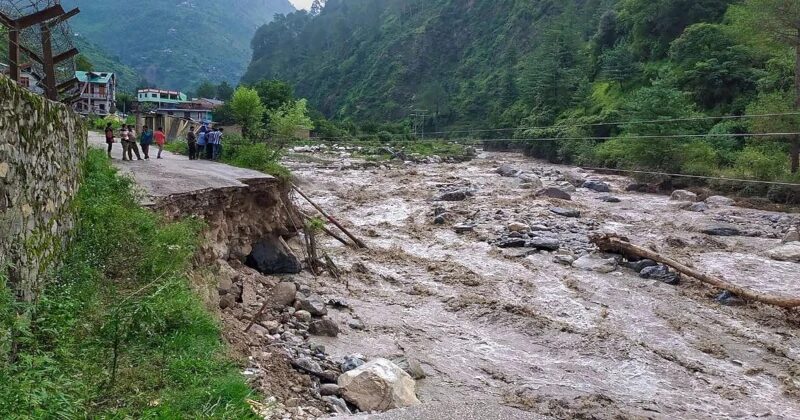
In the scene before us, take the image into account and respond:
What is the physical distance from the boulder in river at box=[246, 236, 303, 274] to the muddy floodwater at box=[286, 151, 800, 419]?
2.60ft

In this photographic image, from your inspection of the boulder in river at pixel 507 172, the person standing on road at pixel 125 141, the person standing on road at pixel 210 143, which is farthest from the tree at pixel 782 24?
the person standing on road at pixel 125 141

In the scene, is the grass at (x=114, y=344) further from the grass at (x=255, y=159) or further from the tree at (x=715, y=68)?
the tree at (x=715, y=68)

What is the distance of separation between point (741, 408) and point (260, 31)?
527 ft

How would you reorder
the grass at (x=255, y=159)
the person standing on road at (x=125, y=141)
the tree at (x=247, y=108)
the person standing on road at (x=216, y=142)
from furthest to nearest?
1. the tree at (x=247, y=108)
2. the person standing on road at (x=216, y=142)
3. the grass at (x=255, y=159)
4. the person standing on road at (x=125, y=141)

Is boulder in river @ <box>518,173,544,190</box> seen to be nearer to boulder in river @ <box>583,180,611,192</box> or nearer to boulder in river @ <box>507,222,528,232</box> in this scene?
boulder in river @ <box>583,180,611,192</box>

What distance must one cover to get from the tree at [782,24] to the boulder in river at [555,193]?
10.1 meters

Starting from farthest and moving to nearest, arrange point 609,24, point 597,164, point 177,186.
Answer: point 609,24
point 597,164
point 177,186

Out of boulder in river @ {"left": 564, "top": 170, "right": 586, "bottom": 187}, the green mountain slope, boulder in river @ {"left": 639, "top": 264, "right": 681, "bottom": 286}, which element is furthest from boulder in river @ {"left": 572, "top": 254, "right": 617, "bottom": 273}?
the green mountain slope

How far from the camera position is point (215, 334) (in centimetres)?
612

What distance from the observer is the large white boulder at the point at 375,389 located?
21.3 ft

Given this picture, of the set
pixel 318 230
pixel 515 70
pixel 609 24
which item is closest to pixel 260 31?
pixel 515 70

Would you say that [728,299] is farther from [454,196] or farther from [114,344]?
[454,196]

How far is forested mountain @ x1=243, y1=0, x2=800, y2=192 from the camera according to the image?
1200 inches

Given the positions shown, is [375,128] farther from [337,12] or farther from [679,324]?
[337,12]
